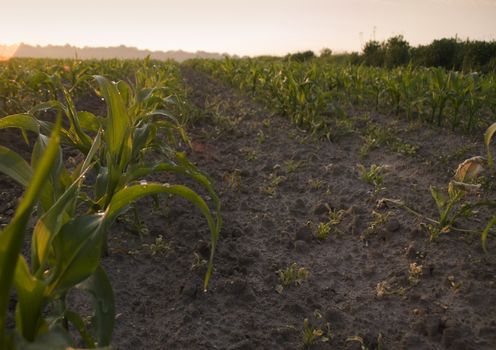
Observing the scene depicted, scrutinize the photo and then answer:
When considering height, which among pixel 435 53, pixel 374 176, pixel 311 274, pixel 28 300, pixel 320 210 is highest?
pixel 435 53

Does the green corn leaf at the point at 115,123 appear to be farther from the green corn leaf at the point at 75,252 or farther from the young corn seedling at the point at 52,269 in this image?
the green corn leaf at the point at 75,252

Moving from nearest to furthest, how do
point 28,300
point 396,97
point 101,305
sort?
point 28,300, point 101,305, point 396,97

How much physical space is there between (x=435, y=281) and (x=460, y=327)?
0.33 meters

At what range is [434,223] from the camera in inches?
95.2

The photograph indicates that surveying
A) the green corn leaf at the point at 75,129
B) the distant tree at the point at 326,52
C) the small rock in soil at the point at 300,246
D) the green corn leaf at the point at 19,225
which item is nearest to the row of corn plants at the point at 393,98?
the small rock in soil at the point at 300,246

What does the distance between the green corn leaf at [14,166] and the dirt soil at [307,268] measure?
768 mm

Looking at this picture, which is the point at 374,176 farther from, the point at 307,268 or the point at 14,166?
the point at 14,166

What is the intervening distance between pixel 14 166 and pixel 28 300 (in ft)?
1.26

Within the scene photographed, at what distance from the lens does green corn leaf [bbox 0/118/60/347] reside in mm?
614

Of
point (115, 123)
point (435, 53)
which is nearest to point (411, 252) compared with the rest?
point (115, 123)

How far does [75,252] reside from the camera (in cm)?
97

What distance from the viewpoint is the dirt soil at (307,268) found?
1.66 m

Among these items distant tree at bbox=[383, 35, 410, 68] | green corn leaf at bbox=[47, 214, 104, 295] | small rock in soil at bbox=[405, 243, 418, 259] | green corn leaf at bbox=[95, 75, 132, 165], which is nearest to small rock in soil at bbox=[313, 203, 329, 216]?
small rock in soil at bbox=[405, 243, 418, 259]

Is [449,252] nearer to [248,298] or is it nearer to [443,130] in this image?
[248,298]
